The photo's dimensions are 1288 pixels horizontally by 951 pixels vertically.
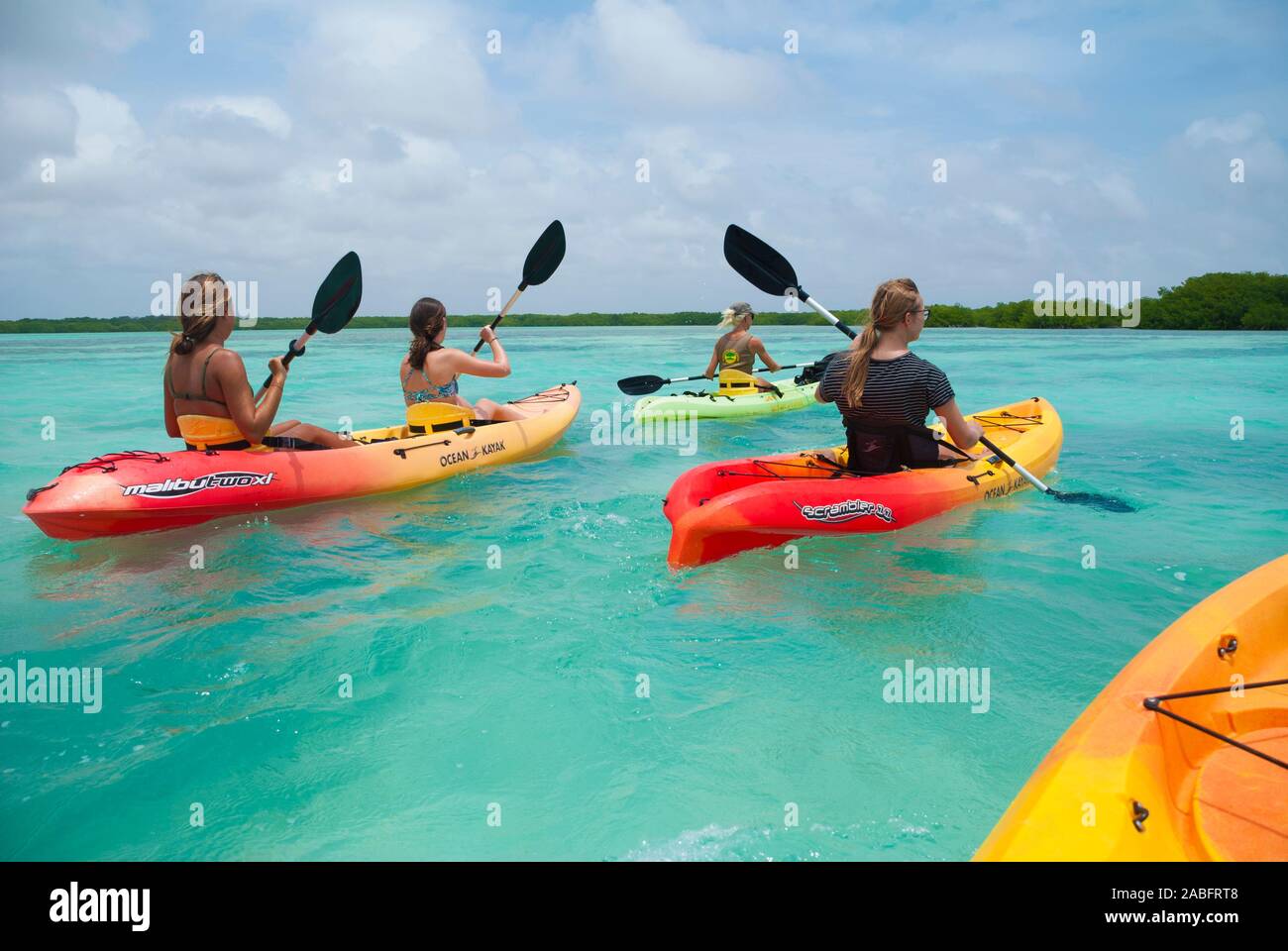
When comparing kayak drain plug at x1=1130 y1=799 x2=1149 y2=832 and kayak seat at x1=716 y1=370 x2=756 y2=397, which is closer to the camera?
kayak drain plug at x1=1130 y1=799 x2=1149 y2=832

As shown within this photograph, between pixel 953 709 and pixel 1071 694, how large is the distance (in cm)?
58

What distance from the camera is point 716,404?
1037cm

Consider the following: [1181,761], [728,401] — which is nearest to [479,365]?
[728,401]

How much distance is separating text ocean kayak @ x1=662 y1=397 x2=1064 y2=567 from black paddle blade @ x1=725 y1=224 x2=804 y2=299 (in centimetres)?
219

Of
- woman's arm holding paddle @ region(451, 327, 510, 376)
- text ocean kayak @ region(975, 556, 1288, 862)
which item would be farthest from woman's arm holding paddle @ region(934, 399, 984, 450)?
woman's arm holding paddle @ region(451, 327, 510, 376)

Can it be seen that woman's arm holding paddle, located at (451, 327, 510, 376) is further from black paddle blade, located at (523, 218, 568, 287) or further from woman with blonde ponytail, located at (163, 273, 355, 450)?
black paddle blade, located at (523, 218, 568, 287)

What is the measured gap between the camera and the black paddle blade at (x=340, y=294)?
6805 mm

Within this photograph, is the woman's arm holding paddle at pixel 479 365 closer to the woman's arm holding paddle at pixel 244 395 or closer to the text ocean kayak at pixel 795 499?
the woman's arm holding paddle at pixel 244 395

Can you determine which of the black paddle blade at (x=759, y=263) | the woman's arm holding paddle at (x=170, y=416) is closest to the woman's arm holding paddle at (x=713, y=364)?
the black paddle blade at (x=759, y=263)

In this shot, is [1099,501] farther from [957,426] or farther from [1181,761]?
[1181,761]

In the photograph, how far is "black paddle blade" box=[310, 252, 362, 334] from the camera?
680 centimetres
